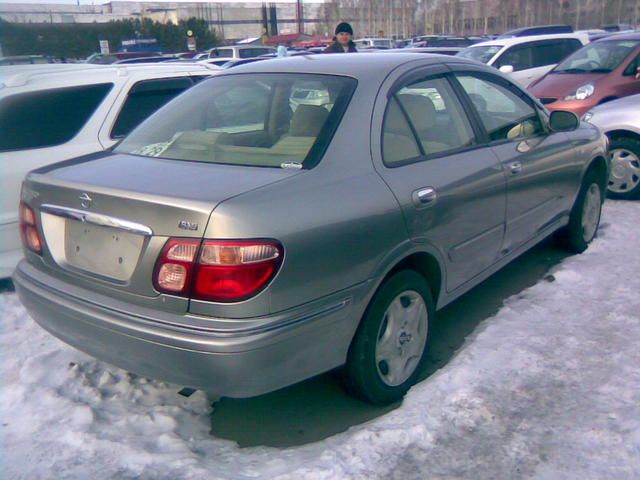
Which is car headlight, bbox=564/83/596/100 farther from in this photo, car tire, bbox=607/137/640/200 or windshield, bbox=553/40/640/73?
car tire, bbox=607/137/640/200

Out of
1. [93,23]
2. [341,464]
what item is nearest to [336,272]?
[341,464]

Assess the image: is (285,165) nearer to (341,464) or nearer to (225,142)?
(225,142)

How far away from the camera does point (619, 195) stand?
22.0 feet

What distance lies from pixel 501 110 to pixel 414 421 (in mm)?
2222

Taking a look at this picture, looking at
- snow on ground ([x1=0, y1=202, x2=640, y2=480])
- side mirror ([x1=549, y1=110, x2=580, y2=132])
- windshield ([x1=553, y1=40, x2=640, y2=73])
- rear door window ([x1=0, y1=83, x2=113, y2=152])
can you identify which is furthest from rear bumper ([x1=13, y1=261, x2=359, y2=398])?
windshield ([x1=553, y1=40, x2=640, y2=73])

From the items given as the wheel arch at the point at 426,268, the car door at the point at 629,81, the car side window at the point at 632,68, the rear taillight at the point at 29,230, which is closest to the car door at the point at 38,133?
the rear taillight at the point at 29,230

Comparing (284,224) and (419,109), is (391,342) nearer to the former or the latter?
(284,224)

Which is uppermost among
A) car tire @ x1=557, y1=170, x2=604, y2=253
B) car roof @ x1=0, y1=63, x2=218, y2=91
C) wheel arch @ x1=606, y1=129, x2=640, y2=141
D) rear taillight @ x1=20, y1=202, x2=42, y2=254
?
car roof @ x1=0, y1=63, x2=218, y2=91

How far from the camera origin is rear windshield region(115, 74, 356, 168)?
3.03 m

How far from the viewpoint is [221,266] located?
2.46 meters

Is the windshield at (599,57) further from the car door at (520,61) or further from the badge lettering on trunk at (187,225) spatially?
the badge lettering on trunk at (187,225)

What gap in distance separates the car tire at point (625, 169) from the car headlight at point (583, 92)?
2885 millimetres

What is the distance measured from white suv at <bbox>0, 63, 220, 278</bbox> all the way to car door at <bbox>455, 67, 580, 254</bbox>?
8.24ft

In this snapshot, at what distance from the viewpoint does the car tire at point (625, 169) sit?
6.61 metres
